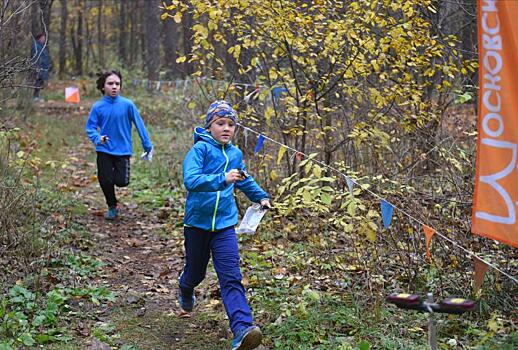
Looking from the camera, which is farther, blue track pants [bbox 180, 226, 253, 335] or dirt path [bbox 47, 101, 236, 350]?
dirt path [bbox 47, 101, 236, 350]

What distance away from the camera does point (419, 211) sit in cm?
620

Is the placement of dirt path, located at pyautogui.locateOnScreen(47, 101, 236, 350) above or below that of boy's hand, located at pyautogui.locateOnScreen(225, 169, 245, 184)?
below

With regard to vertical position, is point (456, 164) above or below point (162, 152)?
above

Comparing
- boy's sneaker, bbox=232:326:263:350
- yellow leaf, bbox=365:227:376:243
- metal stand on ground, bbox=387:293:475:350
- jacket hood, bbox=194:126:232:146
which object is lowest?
boy's sneaker, bbox=232:326:263:350

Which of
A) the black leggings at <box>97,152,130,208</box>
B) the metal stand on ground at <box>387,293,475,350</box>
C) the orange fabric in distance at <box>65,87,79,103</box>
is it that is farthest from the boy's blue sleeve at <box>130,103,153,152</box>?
the orange fabric in distance at <box>65,87,79,103</box>

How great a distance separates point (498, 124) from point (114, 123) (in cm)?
639

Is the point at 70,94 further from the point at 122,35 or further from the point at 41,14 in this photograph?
the point at 122,35

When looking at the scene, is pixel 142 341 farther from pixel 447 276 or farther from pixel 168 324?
pixel 447 276

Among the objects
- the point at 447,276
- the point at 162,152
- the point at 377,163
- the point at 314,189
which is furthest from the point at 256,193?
the point at 162,152

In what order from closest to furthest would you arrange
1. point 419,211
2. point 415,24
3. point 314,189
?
point 314,189
point 419,211
point 415,24

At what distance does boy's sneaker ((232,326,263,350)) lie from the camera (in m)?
4.85

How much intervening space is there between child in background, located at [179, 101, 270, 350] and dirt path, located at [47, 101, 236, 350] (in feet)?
1.80

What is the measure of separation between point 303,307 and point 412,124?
9.96 feet

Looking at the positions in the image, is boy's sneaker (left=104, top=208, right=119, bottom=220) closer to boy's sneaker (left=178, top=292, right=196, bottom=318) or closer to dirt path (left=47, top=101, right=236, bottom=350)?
dirt path (left=47, top=101, right=236, bottom=350)
